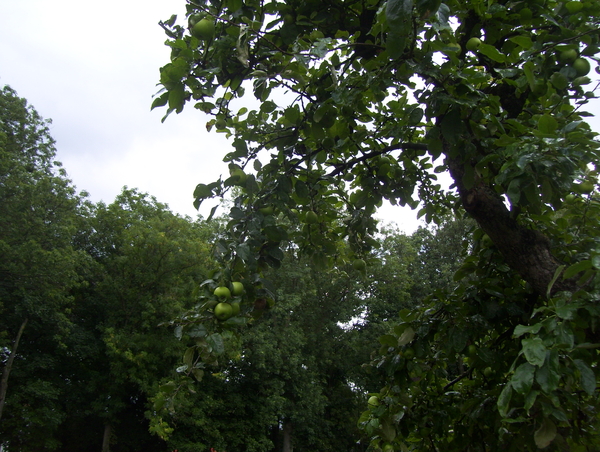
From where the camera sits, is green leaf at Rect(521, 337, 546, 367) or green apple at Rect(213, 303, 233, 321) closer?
green leaf at Rect(521, 337, 546, 367)

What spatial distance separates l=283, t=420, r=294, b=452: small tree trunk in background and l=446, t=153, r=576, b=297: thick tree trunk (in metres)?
17.7

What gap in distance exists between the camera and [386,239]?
65.0 feet

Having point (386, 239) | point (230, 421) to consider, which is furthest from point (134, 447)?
point (386, 239)

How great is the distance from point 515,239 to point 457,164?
483 millimetres

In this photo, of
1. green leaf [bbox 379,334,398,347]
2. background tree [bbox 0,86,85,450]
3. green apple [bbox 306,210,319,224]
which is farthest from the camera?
background tree [bbox 0,86,85,450]

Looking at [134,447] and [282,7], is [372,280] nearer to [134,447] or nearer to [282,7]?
[134,447]

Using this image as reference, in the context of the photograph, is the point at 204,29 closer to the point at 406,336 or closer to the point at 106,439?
the point at 406,336

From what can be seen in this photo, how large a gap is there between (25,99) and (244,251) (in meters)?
17.5

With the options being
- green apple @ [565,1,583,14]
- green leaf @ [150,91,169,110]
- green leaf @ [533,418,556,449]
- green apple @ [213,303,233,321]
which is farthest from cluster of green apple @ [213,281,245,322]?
green apple @ [565,1,583,14]

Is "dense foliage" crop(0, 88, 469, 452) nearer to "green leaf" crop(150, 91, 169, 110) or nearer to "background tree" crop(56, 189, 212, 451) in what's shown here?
"background tree" crop(56, 189, 212, 451)

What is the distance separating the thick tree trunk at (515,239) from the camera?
6.21 ft

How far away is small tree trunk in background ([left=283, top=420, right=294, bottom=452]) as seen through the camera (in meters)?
17.4

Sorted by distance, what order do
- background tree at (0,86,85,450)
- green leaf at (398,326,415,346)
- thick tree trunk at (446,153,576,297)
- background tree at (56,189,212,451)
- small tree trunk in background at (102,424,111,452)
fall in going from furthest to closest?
1. small tree trunk in background at (102,424,111,452)
2. background tree at (56,189,212,451)
3. background tree at (0,86,85,450)
4. green leaf at (398,326,415,346)
5. thick tree trunk at (446,153,576,297)

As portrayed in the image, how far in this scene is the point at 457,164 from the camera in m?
2.19
